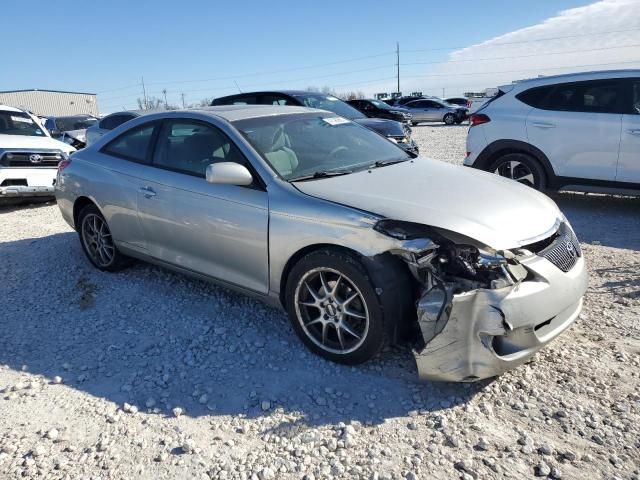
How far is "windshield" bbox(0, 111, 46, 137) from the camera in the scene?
9156 mm

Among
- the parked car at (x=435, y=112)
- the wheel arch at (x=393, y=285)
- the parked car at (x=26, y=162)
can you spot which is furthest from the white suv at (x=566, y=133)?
the parked car at (x=435, y=112)

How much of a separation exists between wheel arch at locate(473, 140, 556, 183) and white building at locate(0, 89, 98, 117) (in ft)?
187

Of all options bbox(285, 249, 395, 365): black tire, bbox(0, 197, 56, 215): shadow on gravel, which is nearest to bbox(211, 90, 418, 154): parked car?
bbox(0, 197, 56, 215): shadow on gravel

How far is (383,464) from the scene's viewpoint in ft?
8.11

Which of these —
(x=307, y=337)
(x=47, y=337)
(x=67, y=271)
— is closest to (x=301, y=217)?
(x=307, y=337)

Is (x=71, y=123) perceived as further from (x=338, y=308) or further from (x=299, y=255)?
(x=338, y=308)

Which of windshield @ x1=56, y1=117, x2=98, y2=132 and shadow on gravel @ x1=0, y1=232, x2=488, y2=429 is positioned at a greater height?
windshield @ x1=56, y1=117, x2=98, y2=132

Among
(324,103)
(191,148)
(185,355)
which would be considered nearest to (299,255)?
(185,355)

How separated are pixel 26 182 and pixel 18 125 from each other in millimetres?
1885

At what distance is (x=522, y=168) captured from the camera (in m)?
7.08

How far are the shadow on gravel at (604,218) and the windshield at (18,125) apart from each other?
8960mm

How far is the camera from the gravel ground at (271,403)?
2.50 meters

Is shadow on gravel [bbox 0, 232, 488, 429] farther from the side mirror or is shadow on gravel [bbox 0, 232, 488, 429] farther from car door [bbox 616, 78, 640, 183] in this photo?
car door [bbox 616, 78, 640, 183]

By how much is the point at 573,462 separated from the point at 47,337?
3.59 m
